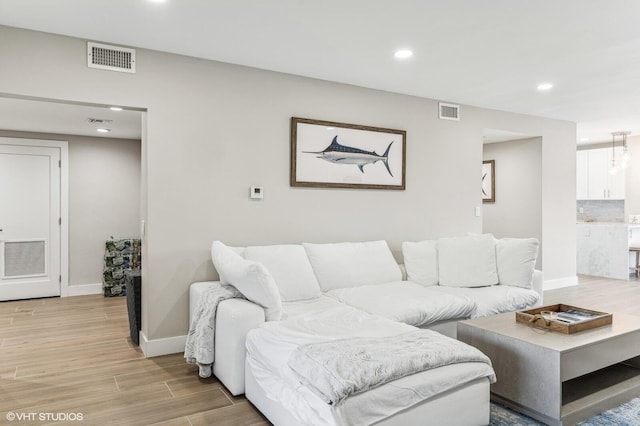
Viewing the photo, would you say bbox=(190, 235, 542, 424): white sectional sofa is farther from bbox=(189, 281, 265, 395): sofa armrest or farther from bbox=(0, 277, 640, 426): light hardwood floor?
bbox=(0, 277, 640, 426): light hardwood floor

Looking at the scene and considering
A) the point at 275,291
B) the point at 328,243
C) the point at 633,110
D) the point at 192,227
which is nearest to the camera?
the point at 275,291

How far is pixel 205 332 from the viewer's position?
2986 millimetres

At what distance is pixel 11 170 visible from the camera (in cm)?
573

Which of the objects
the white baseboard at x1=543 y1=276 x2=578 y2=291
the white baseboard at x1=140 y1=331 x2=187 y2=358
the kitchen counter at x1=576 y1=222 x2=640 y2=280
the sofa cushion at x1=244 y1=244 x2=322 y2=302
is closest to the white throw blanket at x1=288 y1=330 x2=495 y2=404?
the sofa cushion at x1=244 y1=244 x2=322 y2=302

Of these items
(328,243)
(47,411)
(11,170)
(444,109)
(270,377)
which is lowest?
(47,411)

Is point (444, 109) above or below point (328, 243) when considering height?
above

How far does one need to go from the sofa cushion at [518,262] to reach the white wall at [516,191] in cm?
231

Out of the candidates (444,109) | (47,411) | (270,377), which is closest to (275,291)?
(270,377)

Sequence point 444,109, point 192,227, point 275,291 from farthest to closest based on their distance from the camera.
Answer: point 444,109 < point 192,227 < point 275,291

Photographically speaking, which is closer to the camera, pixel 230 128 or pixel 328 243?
Answer: pixel 230 128

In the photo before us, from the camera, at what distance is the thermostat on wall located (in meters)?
3.94

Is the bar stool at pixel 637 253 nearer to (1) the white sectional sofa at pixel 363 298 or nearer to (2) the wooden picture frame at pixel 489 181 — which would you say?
(2) the wooden picture frame at pixel 489 181

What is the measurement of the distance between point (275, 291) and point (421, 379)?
3.72ft

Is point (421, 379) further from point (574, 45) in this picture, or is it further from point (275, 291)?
point (574, 45)
